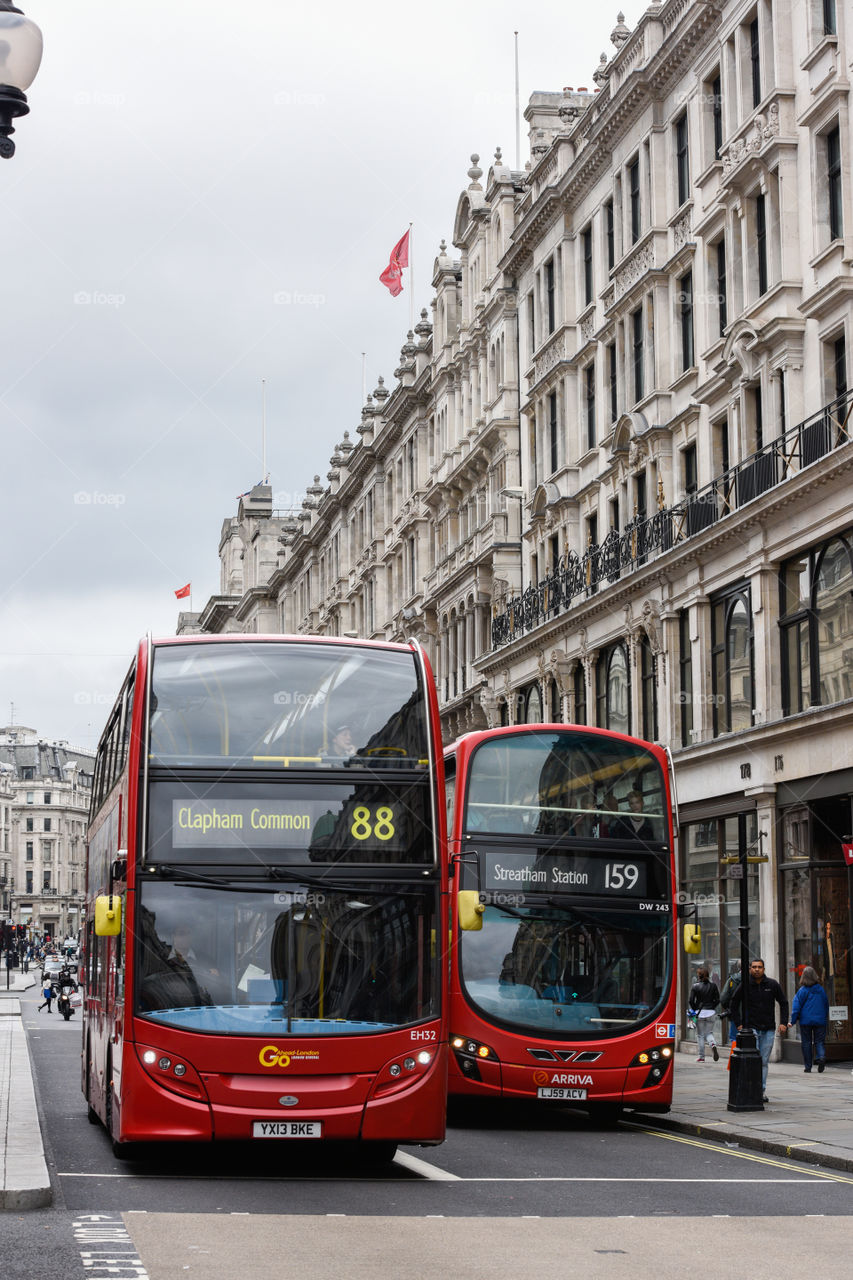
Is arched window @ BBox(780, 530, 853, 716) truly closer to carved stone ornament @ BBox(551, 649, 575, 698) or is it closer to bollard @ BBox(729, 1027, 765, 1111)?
bollard @ BBox(729, 1027, 765, 1111)

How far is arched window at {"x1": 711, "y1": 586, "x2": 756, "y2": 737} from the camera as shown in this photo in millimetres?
31328

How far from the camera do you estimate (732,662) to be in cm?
3216

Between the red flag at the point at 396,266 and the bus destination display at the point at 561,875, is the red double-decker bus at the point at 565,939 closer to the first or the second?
the bus destination display at the point at 561,875

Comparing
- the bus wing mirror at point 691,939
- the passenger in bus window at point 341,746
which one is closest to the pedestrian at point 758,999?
the bus wing mirror at point 691,939

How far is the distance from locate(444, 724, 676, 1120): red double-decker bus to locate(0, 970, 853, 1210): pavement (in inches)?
43.9

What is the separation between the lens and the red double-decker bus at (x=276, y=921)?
45.2 feet

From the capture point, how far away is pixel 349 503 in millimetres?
72875

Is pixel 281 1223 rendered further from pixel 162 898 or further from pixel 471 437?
pixel 471 437

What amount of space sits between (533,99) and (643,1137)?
115ft

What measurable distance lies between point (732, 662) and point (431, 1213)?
68.5 ft

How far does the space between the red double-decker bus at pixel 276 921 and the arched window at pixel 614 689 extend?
23.6 meters

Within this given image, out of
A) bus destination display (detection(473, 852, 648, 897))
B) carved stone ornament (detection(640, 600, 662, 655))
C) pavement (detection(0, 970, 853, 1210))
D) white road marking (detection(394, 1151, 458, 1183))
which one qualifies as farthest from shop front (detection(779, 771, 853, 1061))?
white road marking (detection(394, 1151, 458, 1183))

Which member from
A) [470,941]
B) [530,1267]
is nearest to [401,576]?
[470,941]

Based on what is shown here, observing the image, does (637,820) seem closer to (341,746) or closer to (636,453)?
(341,746)
